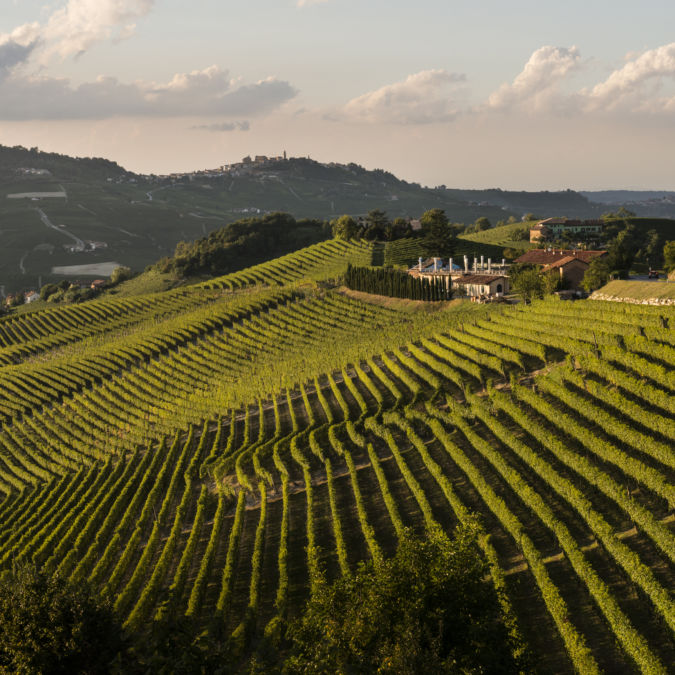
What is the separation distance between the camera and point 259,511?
3931 cm

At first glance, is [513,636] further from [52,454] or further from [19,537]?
[52,454]

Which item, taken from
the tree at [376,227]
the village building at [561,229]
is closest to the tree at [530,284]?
the tree at [376,227]

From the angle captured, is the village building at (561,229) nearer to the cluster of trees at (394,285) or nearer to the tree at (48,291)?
the cluster of trees at (394,285)

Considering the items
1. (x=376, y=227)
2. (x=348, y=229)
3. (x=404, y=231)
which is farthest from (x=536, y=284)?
(x=348, y=229)

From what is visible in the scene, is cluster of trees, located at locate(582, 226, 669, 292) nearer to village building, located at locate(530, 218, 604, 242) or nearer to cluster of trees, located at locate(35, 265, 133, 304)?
village building, located at locate(530, 218, 604, 242)

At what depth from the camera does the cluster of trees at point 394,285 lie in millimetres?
81688

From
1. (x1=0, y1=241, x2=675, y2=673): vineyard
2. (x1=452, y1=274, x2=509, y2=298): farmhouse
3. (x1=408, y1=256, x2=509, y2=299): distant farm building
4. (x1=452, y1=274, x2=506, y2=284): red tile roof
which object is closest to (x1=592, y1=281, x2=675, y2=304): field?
(x1=0, y1=241, x2=675, y2=673): vineyard

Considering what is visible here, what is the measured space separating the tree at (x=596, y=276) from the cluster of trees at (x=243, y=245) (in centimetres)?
9288

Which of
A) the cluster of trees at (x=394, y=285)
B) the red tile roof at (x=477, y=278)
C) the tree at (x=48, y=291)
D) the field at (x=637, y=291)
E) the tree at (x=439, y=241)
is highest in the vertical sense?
the tree at (x=439, y=241)

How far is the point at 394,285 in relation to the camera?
86.4m

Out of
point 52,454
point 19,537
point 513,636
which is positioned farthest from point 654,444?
point 52,454

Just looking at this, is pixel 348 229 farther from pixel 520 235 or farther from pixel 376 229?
pixel 520 235

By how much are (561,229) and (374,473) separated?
376 feet

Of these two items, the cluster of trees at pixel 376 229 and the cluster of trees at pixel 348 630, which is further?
the cluster of trees at pixel 376 229
